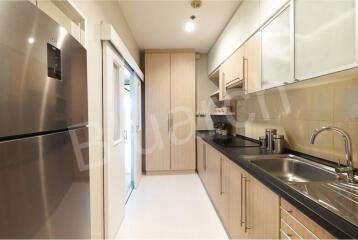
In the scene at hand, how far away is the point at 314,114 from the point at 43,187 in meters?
1.83

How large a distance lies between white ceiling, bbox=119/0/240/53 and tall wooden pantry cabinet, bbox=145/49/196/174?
0.37 m

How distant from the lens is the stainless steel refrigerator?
56cm

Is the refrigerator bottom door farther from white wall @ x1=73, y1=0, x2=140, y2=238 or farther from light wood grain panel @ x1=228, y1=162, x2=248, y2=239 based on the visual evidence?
light wood grain panel @ x1=228, y1=162, x2=248, y2=239

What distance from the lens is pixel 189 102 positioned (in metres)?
4.29

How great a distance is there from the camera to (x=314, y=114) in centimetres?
167

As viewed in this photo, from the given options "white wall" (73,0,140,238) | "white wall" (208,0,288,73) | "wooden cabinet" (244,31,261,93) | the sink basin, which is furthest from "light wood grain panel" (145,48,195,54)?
the sink basin

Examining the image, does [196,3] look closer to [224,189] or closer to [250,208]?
[224,189]

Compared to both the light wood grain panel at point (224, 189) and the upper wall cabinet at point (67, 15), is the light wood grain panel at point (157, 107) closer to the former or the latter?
the light wood grain panel at point (224, 189)

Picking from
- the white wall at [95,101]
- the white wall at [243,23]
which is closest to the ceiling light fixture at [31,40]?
the white wall at [95,101]

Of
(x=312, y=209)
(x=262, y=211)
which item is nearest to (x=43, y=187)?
(x=312, y=209)

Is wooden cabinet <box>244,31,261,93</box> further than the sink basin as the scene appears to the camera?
Yes

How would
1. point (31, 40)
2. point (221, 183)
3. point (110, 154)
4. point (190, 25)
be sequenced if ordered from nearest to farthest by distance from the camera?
1. point (31, 40)
2. point (110, 154)
3. point (221, 183)
4. point (190, 25)

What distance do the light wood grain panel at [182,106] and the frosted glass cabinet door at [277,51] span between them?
2450 mm

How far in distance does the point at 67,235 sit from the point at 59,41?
→ 0.84m
